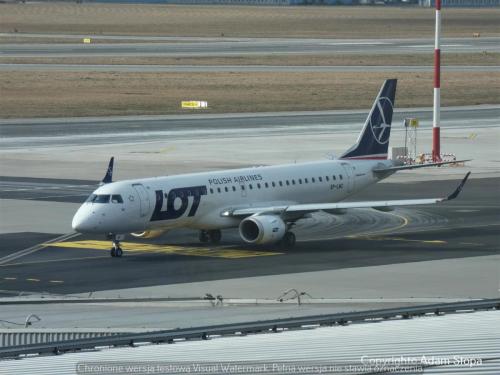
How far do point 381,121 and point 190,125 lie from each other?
149ft

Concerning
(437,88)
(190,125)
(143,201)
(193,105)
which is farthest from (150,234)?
(193,105)

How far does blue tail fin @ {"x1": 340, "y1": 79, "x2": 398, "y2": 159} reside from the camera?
215 feet

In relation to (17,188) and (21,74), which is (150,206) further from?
(21,74)

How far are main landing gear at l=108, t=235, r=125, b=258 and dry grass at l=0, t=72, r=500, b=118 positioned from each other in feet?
217

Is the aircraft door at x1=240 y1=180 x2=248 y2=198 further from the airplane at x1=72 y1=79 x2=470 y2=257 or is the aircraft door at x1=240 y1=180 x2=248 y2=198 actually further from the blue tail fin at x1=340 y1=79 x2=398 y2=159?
the blue tail fin at x1=340 y1=79 x2=398 y2=159

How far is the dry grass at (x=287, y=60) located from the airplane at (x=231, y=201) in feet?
365

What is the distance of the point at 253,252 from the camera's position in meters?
55.3

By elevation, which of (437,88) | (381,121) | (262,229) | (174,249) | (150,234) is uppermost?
(437,88)

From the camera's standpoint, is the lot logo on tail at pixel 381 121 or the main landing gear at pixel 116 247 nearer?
the main landing gear at pixel 116 247

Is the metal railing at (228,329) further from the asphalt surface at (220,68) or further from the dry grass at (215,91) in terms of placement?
the asphalt surface at (220,68)

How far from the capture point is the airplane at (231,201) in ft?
175

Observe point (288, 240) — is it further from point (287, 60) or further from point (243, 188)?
point (287, 60)

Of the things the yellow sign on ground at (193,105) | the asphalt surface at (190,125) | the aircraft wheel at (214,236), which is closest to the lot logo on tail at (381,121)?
the aircraft wheel at (214,236)

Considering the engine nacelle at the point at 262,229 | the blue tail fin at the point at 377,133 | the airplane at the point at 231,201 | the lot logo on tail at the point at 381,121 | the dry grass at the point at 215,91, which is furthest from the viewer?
the dry grass at the point at 215,91
